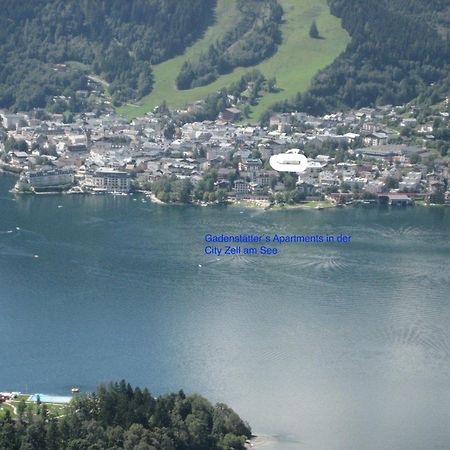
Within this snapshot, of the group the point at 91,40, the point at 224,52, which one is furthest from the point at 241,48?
the point at 91,40

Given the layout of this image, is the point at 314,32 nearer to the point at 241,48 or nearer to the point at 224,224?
the point at 241,48

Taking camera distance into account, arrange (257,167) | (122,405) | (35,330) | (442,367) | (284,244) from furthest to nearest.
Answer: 1. (257,167)
2. (284,244)
3. (35,330)
4. (442,367)
5. (122,405)

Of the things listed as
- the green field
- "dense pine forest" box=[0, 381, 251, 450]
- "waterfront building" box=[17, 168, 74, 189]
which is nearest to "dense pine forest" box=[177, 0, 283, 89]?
the green field

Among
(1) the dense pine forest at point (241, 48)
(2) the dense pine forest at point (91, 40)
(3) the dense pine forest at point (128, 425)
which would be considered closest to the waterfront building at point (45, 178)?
(2) the dense pine forest at point (91, 40)

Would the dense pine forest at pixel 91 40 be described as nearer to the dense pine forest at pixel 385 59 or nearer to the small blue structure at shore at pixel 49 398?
the dense pine forest at pixel 385 59

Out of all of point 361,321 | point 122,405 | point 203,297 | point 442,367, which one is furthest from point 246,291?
point 122,405

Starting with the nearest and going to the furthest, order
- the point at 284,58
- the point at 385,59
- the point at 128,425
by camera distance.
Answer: the point at 128,425, the point at 385,59, the point at 284,58

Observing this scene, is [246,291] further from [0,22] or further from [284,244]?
[0,22]
